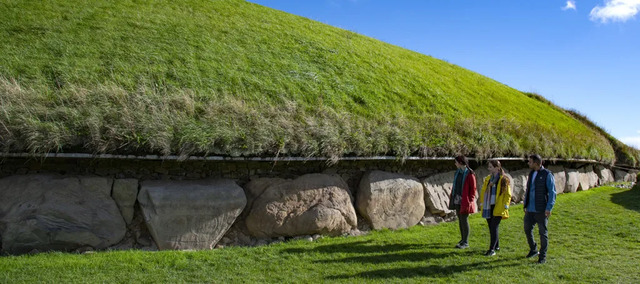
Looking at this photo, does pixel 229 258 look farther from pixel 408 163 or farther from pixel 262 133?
pixel 408 163

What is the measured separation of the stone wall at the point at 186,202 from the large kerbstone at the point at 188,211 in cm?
2

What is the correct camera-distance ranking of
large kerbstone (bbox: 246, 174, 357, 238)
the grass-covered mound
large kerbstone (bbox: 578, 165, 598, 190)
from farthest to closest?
large kerbstone (bbox: 578, 165, 598, 190) < large kerbstone (bbox: 246, 174, 357, 238) < the grass-covered mound

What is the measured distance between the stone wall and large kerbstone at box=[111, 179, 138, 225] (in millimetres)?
21

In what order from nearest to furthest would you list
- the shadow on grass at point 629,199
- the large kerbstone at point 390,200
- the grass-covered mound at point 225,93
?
the grass-covered mound at point 225,93 < the large kerbstone at point 390,200 < the shadow on grass at point 629,199

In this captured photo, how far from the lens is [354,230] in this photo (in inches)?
428

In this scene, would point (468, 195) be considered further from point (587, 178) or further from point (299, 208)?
point (587, 178)

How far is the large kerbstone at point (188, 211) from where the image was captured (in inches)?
352

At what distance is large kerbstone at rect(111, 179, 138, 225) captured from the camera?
912 centimetres

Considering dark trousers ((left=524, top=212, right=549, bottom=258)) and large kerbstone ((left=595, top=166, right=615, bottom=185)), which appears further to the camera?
large kerbstone ((left=595, top=166, right=615, bottom=185))

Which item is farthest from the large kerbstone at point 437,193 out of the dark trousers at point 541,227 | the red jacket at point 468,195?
the dark trousers at point 541,227

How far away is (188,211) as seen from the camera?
910 centimetres

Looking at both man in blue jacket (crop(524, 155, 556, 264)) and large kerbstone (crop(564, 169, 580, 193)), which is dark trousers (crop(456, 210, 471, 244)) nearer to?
man in blue jacket (crop(524, 155, 556, 264))

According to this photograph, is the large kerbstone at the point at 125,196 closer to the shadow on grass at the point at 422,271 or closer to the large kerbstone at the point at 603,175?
the shadow on grass at the point at 422,271

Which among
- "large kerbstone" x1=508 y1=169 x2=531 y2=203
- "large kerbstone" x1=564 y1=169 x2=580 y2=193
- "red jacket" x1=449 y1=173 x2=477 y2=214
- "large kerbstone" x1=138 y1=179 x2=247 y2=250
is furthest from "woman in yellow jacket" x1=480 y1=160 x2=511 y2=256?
"large kerbstone" x1=564 y1=169 x2=580 y2=193
